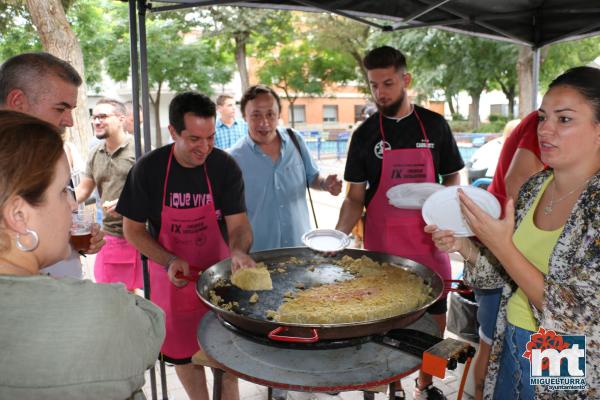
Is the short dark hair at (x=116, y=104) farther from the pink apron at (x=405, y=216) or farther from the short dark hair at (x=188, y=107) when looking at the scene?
the pink apron at (x=405, y=216)

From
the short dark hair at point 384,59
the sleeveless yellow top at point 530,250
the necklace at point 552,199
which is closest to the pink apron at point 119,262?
the short dark hair at point 384,59

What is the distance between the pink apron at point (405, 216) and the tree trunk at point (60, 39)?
20.5 feet

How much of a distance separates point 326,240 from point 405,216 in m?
0.70

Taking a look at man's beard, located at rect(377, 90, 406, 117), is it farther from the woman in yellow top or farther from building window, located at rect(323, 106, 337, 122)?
building window, located at rect(323, 106, 337, 122)

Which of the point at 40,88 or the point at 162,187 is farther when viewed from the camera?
the point at 162,187

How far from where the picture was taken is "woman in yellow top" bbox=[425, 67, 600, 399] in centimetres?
162

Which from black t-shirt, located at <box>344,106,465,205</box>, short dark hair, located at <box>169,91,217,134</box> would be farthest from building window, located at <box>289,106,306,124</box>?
short dark hair, located at <box>169,91,217,134</box>

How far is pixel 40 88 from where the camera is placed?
2221 mm

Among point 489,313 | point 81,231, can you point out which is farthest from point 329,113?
point 81,231

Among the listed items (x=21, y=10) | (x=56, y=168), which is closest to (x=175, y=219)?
(x=56, y=168)

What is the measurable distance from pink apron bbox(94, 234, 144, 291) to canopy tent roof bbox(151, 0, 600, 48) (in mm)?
2066

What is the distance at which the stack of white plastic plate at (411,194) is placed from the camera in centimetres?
284

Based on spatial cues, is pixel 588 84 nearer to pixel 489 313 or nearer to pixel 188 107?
pixel 489 313

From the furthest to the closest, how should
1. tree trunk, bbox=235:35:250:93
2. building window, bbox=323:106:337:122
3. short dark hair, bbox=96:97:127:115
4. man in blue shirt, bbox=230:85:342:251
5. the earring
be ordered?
building window, bbox=323:106:337:122 → tree trunk, bbox=235:35:250:93 → short dark hair, bbox=96:97:127:115 → man in blue shirt, bbox=230:85:342:251 → the earring
